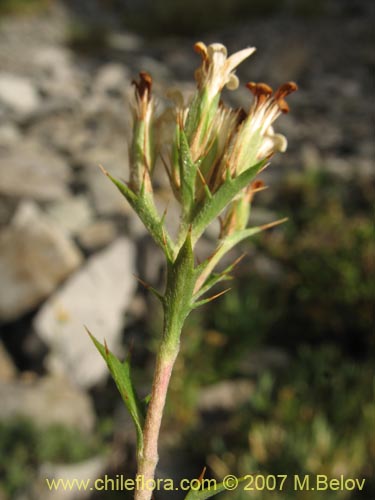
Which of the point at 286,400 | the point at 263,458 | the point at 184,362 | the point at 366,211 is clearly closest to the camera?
the point at 263,458

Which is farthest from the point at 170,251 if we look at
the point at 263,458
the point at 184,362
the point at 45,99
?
the point at 45,99

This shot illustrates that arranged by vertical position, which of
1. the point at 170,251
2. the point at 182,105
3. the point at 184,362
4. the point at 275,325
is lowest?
the point at 275,325

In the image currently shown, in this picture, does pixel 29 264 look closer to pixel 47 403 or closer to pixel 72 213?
pixel 72 213

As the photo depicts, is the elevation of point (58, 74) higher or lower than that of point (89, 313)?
higher

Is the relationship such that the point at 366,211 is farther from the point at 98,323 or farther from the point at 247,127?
the point at 247,127

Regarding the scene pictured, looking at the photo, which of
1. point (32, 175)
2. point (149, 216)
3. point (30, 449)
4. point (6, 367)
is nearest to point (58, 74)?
point (32, 175)

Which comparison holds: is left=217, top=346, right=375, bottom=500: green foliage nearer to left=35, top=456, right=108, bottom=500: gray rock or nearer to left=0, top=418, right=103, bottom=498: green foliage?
left=35, top=456, right=108, bottom=500: gray rock

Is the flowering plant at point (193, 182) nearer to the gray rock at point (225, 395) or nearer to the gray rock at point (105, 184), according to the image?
the gray rock at point (225, 395)
